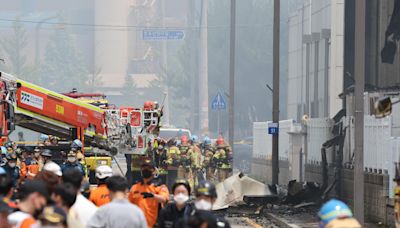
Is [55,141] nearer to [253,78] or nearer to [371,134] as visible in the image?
[371,134]

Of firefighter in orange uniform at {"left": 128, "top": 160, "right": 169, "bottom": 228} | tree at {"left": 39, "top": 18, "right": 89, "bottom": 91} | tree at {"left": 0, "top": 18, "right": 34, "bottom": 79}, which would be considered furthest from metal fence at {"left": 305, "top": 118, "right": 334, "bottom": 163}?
tree at {"left": 39, "top": 18, "right": 89, "bottom": 91}

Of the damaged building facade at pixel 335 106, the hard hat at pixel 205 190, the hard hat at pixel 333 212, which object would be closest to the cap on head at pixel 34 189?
the hard hat at pixel 205 190

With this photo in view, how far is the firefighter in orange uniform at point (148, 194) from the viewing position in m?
15.3

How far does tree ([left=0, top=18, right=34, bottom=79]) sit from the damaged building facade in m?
77.2

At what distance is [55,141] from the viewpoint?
33906 mm

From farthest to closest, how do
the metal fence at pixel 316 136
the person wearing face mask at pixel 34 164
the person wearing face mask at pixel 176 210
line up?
the metal fence at pixel 316 136
the person wearing face mask at pixel 34 164
the person wearing face mask at pixel 176 210

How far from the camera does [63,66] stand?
510 feet

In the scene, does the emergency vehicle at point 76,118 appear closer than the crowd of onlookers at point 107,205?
No

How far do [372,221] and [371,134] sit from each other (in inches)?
115

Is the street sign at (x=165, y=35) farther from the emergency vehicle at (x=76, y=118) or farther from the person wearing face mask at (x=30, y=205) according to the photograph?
the person wearing face mask at (x=30, y=205)

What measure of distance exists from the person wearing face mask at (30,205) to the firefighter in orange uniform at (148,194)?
4.99m

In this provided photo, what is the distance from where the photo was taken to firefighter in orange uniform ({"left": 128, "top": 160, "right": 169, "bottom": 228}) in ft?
50.3

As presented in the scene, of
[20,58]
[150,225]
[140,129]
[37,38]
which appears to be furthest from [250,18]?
[150,225]

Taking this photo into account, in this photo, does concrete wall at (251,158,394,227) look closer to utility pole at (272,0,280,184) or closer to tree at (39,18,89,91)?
utility pole at (272,0,280,184)
